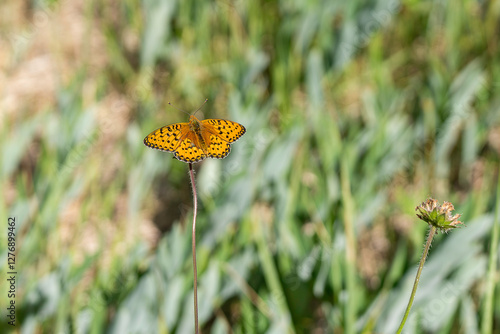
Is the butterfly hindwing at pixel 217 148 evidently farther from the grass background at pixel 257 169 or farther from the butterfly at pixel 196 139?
the grass background at pixel 257 169

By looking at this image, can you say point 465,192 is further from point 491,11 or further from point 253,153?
point 253,153

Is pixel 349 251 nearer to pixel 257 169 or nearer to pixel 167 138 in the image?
pixel 257 169

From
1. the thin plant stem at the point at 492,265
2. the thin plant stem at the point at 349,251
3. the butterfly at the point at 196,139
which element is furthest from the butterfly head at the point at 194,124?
the thin plant stem at the point at 349,251

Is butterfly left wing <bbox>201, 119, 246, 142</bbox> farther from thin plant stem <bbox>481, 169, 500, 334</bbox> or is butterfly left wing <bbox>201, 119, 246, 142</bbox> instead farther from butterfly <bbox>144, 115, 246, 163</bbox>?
thin plant stem <bbox>481, 169, 500, 334</bbox>

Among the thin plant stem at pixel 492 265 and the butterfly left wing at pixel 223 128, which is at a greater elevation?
the butterfly left wing at pixel 223 128

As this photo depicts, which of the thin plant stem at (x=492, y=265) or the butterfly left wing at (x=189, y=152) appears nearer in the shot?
the butterfly left wing at (x=189, y=152)

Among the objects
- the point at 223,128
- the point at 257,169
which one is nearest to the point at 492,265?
the point at 223,128

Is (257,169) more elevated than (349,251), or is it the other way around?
(257,169)
